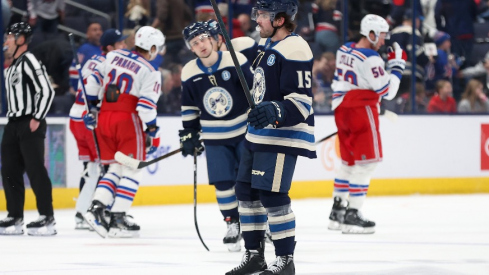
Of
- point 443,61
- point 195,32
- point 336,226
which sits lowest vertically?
point 336,226

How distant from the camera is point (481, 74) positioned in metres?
11.4

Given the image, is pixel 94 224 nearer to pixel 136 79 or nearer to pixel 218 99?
pixel 136 79

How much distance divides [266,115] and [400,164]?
6532mm

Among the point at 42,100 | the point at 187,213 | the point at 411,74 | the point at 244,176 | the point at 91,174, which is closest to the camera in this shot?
the point at 244,176

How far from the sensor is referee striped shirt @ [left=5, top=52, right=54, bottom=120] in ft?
22.4

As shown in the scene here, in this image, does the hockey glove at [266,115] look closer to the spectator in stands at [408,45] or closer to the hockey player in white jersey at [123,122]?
the hockey player in white jersey at [123,122]

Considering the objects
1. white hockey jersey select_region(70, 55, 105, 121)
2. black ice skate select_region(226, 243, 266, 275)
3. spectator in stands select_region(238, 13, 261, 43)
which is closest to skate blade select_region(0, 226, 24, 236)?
white hockey jersey select_region(70, 55, 105, 121)

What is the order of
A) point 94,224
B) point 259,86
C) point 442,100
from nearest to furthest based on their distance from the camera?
point 259,86 → point 94,224 → point 442,100

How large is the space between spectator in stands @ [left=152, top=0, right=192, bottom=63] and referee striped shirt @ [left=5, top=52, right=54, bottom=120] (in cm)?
305

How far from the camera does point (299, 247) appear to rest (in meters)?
6.10

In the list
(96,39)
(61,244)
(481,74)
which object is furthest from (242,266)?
(481,74)

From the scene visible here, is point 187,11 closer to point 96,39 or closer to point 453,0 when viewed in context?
point 96,39

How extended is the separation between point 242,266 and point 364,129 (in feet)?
8.80

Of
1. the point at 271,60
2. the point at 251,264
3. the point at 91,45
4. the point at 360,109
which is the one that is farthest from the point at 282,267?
the point at 91,45
